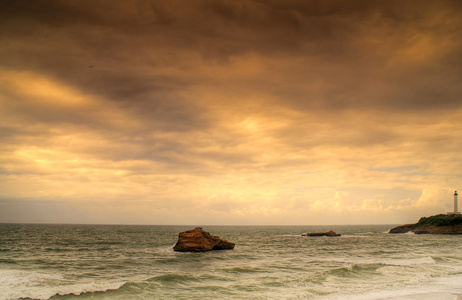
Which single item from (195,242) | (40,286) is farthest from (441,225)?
(40,286)

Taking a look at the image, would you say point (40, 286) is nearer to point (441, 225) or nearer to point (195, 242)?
point (195, 242)

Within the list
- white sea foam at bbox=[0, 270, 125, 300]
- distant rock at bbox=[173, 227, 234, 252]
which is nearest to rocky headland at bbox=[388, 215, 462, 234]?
distant rock at bbox=[173, 227, 234, 252]

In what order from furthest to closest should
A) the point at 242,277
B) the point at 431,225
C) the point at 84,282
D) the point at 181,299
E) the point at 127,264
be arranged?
the point at 431,225 → the point at 127,264 → the point at 242,277 → the point at 84,282 → the point at 181,299

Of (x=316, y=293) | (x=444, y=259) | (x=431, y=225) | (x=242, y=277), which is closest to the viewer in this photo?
(x=316, y=293)

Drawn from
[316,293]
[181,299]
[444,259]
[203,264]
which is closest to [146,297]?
[181,299]

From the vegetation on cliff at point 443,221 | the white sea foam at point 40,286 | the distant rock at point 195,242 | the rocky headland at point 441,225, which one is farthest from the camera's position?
the vegetation on cliff at point 443,221

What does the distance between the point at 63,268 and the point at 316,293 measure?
2440 centimetres

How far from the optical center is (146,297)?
19.5m

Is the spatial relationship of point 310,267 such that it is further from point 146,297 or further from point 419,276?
point 146,297

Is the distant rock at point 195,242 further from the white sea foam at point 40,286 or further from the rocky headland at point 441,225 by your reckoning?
the rocky headland at point 441,225

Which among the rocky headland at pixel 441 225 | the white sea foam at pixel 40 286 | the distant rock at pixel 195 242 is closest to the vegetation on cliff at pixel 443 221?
the rocky headland at pixel 441 225

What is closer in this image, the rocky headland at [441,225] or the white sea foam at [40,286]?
the white sea foam at [40,286]

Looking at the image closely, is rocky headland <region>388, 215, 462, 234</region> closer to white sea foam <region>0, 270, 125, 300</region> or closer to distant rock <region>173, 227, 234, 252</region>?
distant rock <region>173, 227, 234, 252</region>

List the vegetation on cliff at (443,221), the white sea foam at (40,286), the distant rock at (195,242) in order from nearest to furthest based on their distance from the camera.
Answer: the white sea foam at (40,286)
the distant rock at (195,242)
the vegetation on cliff at (443,221)
